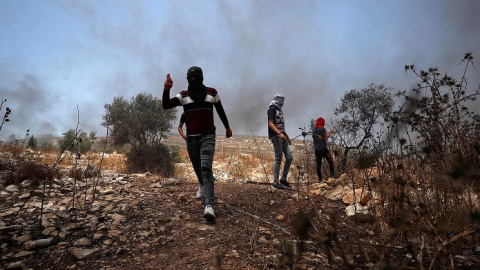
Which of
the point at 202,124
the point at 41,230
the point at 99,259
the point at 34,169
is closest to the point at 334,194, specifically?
the point at 202,124

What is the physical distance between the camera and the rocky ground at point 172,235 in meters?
1.86

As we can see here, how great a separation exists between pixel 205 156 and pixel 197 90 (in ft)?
3.24

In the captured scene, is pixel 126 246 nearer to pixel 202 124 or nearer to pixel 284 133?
pixel 202 124

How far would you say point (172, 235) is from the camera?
288cm

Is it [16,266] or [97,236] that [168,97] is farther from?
[16,266]

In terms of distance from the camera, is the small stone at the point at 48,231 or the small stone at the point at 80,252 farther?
the small stone at the point at 48,231

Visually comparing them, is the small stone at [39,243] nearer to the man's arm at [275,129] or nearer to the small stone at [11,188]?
the small stone at [11,188]

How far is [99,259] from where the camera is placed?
2297mm

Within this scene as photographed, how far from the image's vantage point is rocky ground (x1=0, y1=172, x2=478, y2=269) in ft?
6.09

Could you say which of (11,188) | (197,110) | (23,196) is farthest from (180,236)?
(11,188)

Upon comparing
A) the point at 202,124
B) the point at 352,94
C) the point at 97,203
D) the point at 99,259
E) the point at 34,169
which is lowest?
the point at 99,259

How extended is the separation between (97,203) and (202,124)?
2052 mm

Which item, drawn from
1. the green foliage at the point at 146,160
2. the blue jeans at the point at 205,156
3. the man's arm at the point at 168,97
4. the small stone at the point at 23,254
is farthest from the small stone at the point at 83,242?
the green foliage at the point at 146,160

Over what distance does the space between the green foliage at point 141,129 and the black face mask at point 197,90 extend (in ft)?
23.1
